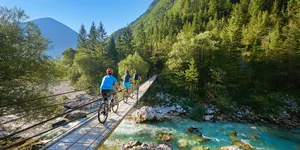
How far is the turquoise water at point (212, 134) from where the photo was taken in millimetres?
12023

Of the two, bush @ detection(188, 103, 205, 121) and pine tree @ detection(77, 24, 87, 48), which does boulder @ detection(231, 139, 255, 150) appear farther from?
pine tree @ detection(77, 24, 87, 48)

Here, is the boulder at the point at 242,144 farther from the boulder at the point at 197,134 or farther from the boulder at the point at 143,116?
the boulder at the point at 143,116

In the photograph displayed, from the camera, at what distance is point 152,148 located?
9320 millimetres

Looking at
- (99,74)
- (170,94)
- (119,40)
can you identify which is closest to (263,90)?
(170,94)

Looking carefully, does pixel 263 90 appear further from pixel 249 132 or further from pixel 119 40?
pixel 119 40

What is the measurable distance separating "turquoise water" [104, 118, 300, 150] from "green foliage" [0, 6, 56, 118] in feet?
17.4

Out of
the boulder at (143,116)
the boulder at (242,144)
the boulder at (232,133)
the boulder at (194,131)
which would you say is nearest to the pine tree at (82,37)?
the boulder at (143,116)

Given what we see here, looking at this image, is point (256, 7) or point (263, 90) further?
point (256, 7)

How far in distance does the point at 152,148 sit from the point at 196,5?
63.8m

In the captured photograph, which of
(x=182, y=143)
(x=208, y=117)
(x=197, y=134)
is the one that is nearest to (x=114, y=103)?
(x=182, y=143)

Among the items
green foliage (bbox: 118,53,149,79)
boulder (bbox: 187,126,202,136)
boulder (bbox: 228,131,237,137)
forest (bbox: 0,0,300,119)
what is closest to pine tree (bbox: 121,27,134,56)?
forest (bbox: 0,0,300,119)

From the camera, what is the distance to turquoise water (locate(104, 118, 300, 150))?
39.4 ft

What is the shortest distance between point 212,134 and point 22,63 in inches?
530

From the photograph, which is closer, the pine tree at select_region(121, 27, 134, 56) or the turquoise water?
the turquoise water
